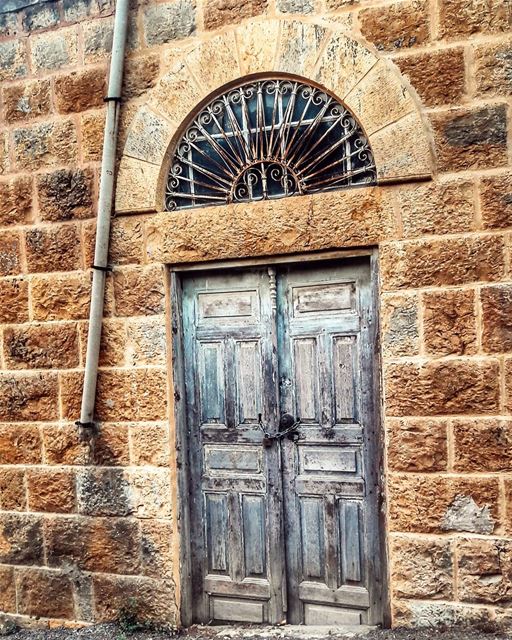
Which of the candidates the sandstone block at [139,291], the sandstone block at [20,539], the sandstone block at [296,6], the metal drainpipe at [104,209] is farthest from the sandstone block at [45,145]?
the sandstone block at [20,539]

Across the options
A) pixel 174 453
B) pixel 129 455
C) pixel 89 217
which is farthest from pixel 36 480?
pixel 89 217

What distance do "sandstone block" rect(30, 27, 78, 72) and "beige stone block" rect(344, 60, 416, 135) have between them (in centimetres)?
184

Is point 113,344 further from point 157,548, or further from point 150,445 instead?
point 157,548

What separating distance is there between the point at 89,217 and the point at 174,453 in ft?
5.13

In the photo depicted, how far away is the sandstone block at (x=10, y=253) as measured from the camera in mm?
4391

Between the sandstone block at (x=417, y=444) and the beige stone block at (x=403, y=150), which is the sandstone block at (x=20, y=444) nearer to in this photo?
the sandstone block at (x=417, y=444)

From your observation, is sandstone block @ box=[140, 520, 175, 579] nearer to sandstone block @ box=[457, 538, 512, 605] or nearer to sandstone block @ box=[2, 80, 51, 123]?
sandstone block @ box=[457, 538, 512, 605]

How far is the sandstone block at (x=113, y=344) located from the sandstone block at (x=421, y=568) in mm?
1934

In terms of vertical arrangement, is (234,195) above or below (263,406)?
above

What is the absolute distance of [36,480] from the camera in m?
4.36

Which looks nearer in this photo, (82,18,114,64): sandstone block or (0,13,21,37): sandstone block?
(82,18,114,64): sandstone block

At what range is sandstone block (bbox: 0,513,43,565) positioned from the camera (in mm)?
4363

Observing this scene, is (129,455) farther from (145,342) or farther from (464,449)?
(464,449)

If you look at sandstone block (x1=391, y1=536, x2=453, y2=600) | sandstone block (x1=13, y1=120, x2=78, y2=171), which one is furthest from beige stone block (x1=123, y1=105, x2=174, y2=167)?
sandstone block (x1=391, y1=536, x2=453, y2=600)
